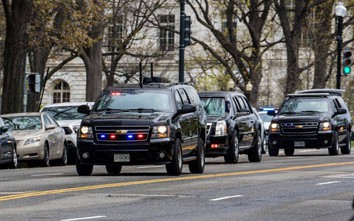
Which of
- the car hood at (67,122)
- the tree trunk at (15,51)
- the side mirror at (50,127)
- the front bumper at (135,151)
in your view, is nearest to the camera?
the front bumper at (135,151)

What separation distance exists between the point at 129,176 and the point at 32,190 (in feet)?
14.1

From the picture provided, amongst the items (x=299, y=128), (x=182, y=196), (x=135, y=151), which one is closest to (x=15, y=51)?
(x=299, y=128)

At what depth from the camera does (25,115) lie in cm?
3362

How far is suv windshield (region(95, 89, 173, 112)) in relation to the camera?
24156 mm

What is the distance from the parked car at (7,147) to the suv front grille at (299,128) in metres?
9.84

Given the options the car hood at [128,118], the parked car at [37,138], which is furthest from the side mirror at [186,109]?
the parked car at [37,138]

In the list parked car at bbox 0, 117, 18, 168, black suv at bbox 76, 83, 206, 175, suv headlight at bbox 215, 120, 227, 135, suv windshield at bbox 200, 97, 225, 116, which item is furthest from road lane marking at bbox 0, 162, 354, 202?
parked car at bbox 0, 117, 18, 168

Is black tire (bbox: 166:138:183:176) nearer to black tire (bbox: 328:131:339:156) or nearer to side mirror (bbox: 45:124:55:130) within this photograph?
side mirror (bbox: 45:124:55:130)

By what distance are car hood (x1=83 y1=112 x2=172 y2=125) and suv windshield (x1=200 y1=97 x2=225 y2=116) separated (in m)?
8.07

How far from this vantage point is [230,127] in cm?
3127

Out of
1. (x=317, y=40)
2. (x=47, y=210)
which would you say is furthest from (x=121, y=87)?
(x=317, y=40)

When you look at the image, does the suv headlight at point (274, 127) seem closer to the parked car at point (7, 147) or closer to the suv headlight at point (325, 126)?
the suv headlight at point (325, 126)

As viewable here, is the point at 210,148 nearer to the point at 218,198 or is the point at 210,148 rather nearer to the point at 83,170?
the point at 83,170

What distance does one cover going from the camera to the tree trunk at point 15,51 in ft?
128
